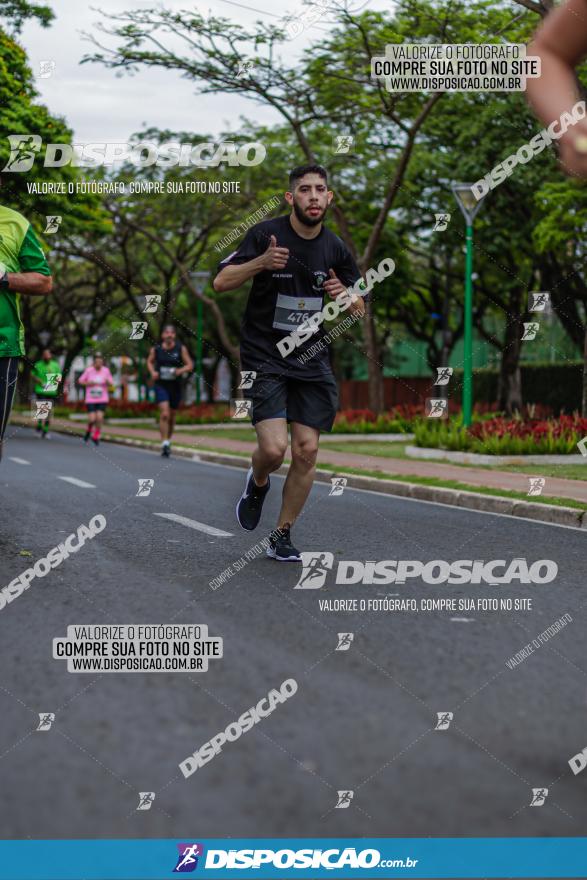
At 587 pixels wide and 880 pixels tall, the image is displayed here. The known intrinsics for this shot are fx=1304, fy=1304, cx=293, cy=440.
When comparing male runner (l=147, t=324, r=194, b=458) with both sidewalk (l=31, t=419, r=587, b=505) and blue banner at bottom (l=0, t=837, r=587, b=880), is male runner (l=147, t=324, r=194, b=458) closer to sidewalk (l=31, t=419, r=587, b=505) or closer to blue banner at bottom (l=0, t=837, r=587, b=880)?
sidewalk (l=31, t=419, r=587, b=505)

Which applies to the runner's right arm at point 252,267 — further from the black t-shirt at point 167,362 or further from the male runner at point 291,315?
the black t-shirt at point 167,362

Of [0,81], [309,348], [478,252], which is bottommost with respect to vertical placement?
[309,348]

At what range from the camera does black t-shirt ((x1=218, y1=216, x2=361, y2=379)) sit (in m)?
6.53

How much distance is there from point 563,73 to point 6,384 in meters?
4.92

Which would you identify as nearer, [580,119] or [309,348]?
[580,119]

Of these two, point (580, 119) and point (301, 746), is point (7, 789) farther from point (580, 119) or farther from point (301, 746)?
point (580, 119)

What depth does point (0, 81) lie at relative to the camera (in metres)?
25.2

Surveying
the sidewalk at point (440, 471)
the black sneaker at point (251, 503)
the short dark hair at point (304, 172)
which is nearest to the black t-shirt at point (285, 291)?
the short dark hair at point (304, 172)

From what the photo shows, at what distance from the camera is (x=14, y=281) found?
639 cm

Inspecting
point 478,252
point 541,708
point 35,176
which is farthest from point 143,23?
point 541,708

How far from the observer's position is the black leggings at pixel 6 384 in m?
6.51

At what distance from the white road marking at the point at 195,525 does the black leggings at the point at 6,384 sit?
6.66 ft

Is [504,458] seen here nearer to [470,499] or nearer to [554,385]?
[470,499]

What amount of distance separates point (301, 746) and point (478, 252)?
99.2 feet
